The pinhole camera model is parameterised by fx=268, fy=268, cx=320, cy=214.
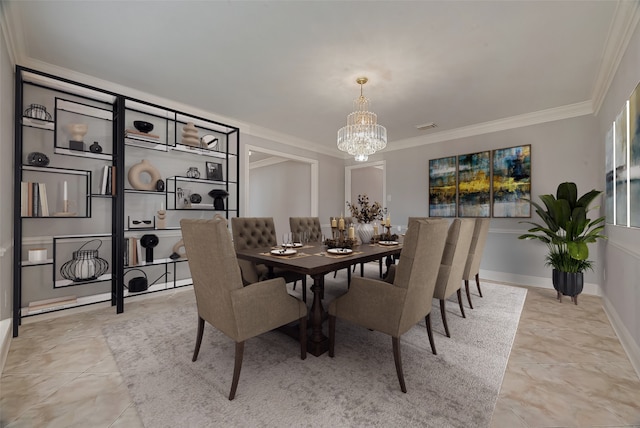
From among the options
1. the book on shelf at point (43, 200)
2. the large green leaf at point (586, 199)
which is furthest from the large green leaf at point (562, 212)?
the book on shelf at point (43, 200)

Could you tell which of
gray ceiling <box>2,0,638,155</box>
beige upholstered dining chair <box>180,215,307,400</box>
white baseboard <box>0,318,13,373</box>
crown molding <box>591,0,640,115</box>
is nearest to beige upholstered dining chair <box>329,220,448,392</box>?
beige upholstered dining chair <box>180,215,307,400</box>

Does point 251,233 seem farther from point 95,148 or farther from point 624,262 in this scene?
point 624,262

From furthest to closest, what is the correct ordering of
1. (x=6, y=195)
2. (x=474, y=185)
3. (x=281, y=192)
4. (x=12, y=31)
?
(x=281, y=192)
(x=474, y=185)
(x=6, y=195)
(x=12, y=31)

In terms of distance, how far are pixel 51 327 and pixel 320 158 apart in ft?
15.4

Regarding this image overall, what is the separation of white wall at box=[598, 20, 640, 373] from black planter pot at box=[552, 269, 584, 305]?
0.22m

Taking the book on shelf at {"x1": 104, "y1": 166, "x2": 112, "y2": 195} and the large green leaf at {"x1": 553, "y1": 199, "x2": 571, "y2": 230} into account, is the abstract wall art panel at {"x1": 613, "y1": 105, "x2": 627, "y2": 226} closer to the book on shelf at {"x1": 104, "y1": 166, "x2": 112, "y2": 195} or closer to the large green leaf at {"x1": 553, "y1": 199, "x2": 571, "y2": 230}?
the large green leaf at {"x1": 553, "y1": 199, "x2": 571, "y2": 230}

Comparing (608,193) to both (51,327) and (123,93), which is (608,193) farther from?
(51,327)

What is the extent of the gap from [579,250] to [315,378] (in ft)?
10.6

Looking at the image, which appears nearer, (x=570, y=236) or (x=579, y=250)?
(x=579, y=250)

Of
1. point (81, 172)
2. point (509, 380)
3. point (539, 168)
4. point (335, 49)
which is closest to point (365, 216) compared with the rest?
point (335, 49)

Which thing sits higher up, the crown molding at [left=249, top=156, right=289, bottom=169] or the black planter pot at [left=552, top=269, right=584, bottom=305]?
the crown molding at [left=249, top=156, right=289, bottom=169]

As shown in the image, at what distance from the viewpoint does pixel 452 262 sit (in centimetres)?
237

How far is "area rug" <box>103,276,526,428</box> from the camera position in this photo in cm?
140

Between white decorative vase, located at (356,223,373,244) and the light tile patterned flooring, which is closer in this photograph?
the light tile patterned flooring
